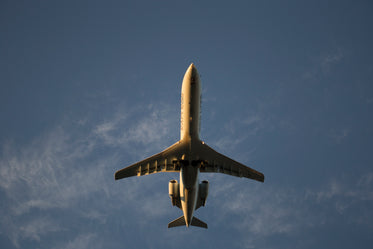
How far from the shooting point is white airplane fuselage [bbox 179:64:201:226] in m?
46.6

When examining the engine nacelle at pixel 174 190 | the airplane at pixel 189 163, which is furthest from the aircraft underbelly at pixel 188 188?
the engine nacelle at pixel 174 190

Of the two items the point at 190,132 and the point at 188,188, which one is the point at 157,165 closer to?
the point at 188,188

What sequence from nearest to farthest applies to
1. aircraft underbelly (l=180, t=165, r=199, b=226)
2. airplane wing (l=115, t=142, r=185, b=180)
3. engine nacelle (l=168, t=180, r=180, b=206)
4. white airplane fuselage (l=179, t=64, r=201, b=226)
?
aircraft underbelly (l=180, t=165, r=199, b=226) < white airplane fuselage (l=179, t=64, r=201, b=226) < engine nacelle (l=168, t=180, r=180, b=206) < airplane wing (l=115, t=142, r=185, b=180)

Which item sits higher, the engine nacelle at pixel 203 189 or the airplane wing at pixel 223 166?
the airplane wing at pixel 223 166

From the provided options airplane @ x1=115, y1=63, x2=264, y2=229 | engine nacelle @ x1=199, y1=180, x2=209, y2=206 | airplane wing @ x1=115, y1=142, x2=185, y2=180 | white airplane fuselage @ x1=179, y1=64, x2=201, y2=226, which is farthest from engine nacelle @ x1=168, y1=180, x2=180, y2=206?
engine nacelle @ x1=199, y1=180, x2=209, y2=206

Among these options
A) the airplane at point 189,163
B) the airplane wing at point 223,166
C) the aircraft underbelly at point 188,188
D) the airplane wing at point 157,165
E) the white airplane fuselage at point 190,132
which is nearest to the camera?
the aircraft underbelly at point 188,188

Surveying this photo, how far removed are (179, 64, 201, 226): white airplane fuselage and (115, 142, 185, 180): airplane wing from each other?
2255 millimetres

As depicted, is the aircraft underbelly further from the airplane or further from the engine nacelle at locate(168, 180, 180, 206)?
the engine nacelle at locate(168, 180, 180, 206)

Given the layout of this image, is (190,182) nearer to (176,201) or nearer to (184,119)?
(176,201)

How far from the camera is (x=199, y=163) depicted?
48094 millimetres

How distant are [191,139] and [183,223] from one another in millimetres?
16634

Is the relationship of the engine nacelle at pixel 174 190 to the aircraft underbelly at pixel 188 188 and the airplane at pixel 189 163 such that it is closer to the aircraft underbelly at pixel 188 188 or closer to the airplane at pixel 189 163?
the airplane at pixel 189 163

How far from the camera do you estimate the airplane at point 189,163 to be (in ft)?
154

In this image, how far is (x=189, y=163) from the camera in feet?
157
